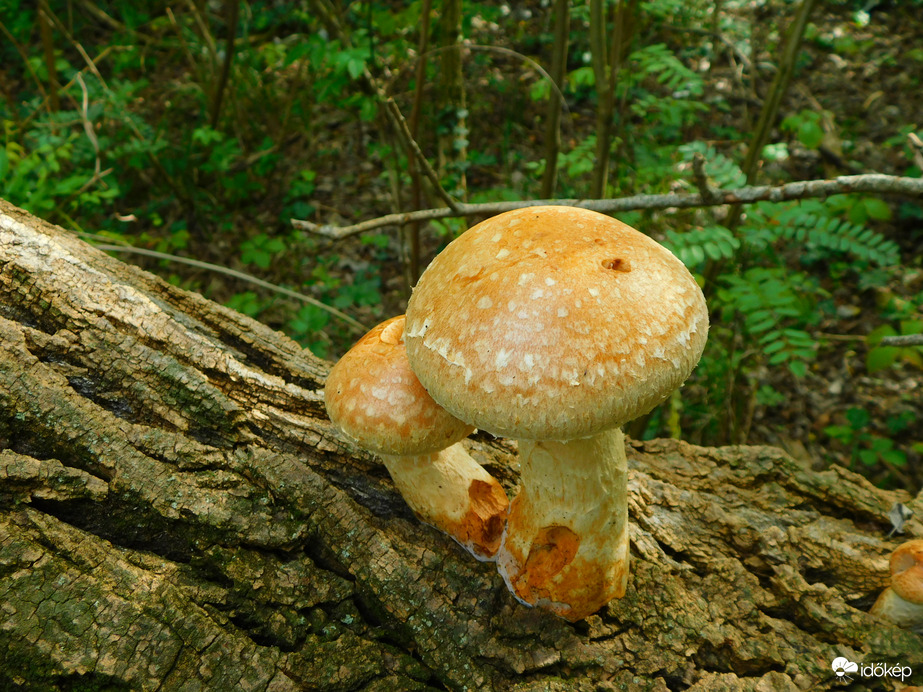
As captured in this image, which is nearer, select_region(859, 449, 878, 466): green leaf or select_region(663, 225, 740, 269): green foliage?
select_region(663, 225, 740, 269): green foliage

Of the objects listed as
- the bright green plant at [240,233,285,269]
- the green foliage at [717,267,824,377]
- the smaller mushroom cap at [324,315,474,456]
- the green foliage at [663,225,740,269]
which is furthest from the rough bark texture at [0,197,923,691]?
the bright green plant at [240,233,285,269]

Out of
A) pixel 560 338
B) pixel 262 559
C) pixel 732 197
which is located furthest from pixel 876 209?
pixel 262 559

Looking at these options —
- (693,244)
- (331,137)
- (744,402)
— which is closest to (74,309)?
(693,244)

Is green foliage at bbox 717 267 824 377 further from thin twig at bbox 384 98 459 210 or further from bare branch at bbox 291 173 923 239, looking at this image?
thin twig at bbox 384 98 459 210

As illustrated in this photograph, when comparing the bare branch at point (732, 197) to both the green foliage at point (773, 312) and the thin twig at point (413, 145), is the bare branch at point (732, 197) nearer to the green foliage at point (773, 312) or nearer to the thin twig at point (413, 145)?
the thin twig at point (413, 145)

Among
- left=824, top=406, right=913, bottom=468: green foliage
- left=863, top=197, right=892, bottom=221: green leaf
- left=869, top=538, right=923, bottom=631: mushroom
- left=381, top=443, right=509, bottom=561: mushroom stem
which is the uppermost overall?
left=863, top=197, right=892, bottom=221: green leaf

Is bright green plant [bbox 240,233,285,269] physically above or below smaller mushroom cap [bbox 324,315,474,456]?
below

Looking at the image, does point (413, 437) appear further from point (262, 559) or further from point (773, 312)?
point (773, 312)

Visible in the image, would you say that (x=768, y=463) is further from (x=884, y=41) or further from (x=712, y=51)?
(x=884, y=41)
